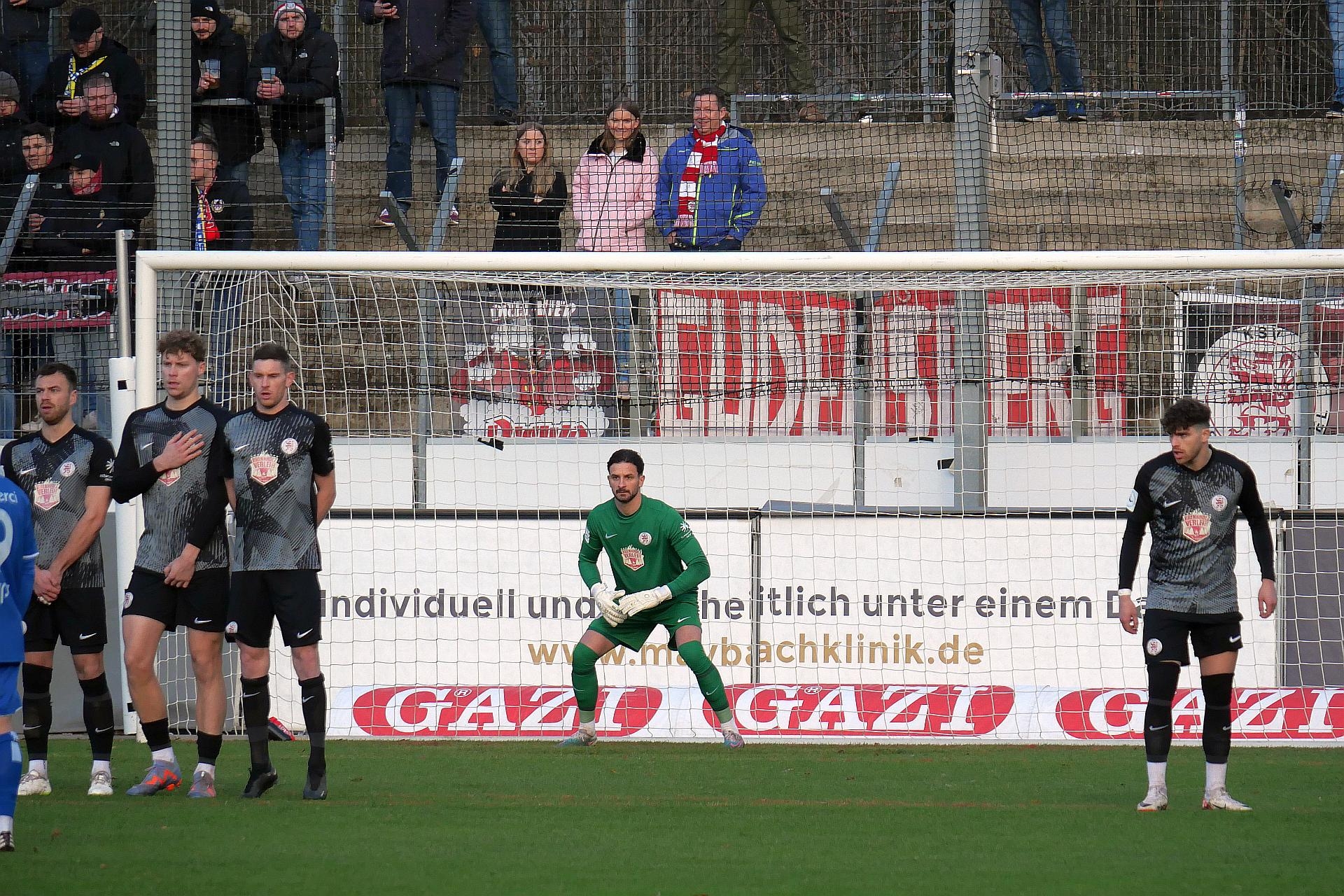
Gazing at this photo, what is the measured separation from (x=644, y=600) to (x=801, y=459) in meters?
2.22

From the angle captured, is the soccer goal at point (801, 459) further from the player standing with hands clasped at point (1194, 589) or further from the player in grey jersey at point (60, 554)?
the player standing with hands clasped at point (1194, 589)

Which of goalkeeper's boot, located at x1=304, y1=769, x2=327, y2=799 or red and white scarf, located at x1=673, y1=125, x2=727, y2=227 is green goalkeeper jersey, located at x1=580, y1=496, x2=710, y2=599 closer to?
goalkeeper's boot, located at x1=304, y1=769, x2=327, y2=799

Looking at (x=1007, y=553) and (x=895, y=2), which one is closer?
(x=1007, y=553)

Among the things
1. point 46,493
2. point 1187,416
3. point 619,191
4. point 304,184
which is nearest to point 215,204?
point 304,184

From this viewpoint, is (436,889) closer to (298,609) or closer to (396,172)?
(298,609)

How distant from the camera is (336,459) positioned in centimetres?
998

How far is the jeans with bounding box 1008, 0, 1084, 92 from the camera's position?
37.4 feet

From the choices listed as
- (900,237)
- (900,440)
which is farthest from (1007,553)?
(900,237)

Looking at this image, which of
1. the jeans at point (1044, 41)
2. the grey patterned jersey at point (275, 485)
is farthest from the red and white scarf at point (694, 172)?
the grey patterned jersey at point (275, 485)

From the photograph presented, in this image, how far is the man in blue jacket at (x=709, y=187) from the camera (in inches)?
410

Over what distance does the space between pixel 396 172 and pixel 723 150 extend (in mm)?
2512

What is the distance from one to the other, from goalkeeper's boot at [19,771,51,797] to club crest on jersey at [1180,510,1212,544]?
5.19 m

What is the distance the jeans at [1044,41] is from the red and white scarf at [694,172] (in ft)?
9.28

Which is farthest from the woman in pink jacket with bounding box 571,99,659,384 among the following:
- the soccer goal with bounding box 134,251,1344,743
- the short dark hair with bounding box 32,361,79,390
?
the short dark hair with bounding box 32,361,79,390
